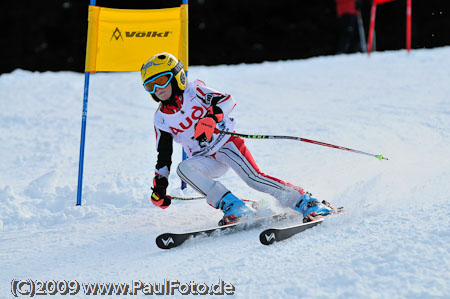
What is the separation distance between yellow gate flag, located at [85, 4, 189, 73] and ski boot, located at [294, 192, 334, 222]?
1.80m

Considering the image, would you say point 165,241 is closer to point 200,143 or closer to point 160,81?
point 200,143

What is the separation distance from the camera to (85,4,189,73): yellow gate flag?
446cm

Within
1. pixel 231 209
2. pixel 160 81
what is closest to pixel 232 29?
pixel 160 81

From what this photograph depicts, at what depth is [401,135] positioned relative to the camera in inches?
229

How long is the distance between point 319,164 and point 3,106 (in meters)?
5.41

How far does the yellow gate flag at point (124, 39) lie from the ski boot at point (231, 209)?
1.58 metres

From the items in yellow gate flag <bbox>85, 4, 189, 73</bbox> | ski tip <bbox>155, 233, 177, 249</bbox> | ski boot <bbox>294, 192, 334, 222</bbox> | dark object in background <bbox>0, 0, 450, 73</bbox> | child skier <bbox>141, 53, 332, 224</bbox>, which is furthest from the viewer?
dark object in background <bbox>0, 0, 450, 73</bbox>

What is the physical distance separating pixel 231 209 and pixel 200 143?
554mm

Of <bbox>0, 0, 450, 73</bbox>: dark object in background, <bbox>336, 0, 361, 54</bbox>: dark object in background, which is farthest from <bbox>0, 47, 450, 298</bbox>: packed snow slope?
<bbox>0, 0, 450, 73</bbox>: dark object in background

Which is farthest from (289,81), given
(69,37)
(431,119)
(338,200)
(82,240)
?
(69,37)

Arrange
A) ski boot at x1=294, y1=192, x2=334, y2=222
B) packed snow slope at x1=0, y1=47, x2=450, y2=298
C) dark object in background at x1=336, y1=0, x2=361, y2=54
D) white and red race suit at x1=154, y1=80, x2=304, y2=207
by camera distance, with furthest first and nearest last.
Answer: dark object in background at x1=336, y1=0, x2=361, y2=54
white and red race suit at x1=154, y1=80, x2=304, y2=207
ski boot at x1=294, y1=192, x2=334, y2=222
packed snow slope at x1=0, y1=47, x2=450, y2=298

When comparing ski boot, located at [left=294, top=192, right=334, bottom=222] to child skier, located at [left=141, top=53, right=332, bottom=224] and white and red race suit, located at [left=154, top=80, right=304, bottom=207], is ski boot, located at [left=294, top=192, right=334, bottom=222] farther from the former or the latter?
white and red race suit, located at [left=154, top=80, right=304, bottom=207]

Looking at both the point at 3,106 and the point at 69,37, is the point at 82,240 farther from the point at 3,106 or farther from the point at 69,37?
the point at 69,37

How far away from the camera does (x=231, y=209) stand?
3387 mm
